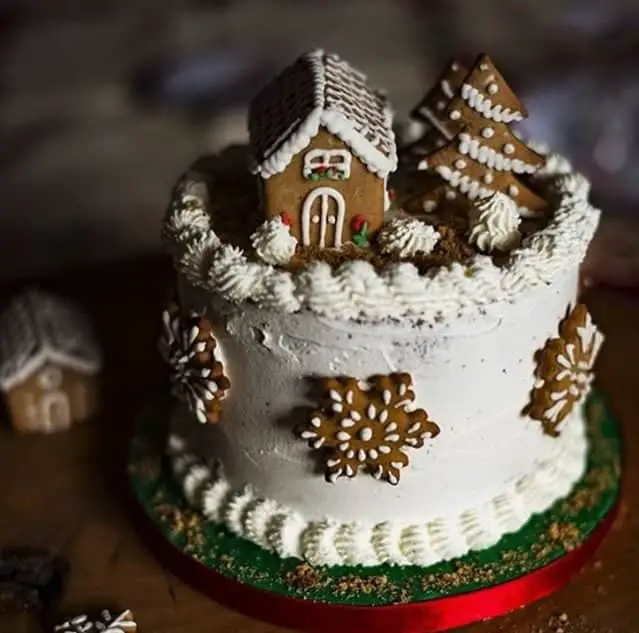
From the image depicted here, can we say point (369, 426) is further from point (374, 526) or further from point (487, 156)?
point (487, 156)

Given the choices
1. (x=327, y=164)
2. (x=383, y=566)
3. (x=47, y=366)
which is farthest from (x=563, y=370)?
(x=47, y=366)

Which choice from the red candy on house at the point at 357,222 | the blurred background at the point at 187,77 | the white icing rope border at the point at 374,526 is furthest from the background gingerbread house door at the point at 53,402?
the blurred background at the point at 187,77

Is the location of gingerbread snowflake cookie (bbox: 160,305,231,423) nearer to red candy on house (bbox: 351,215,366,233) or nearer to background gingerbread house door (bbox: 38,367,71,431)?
red candy on house (bbox: 351,215,366,233)

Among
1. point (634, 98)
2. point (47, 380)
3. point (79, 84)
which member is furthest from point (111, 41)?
point (47, 380)

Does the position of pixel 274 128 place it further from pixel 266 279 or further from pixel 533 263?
pixel 533 263

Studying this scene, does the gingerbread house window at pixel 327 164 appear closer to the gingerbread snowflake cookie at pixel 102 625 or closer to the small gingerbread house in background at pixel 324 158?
the small gingerbread house in background at pixel 324 158
